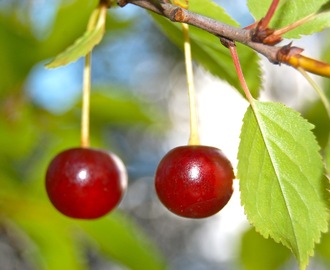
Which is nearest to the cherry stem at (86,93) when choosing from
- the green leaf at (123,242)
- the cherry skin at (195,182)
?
the cherry skin at (195,182)

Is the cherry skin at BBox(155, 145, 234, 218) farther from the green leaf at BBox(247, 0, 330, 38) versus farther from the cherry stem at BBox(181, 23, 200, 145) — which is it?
the green leaf at BBox(247, 0, 330, 38)

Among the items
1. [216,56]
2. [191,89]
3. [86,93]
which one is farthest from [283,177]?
[86,93]

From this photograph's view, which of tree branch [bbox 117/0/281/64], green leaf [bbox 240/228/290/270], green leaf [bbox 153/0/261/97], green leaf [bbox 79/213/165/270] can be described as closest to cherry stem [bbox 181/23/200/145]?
green leaf [bbox 153/0/261/97]

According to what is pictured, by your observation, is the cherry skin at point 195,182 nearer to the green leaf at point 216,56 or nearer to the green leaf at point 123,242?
the green leaf at point 216,56

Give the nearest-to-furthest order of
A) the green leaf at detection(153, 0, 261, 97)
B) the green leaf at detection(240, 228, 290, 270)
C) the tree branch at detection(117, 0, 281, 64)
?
the tree branch at detection(117, 0, 281, 64) → the green leaf at detection(153, 0, 261, 97) → the green leaf at detection(240, 228, 290, 270)

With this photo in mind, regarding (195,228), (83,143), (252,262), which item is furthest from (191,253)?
(83,143)

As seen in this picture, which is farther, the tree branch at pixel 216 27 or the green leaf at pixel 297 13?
the green leaf at pixel 297 13
